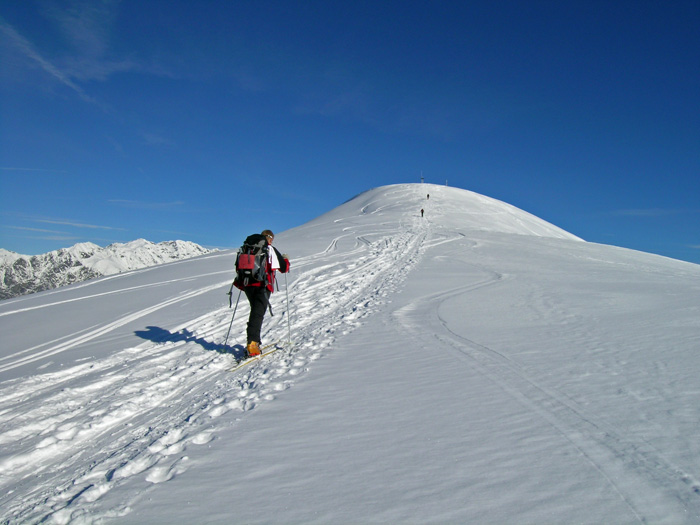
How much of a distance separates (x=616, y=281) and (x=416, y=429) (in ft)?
34.1

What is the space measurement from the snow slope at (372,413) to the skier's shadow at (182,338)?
7 centimetres

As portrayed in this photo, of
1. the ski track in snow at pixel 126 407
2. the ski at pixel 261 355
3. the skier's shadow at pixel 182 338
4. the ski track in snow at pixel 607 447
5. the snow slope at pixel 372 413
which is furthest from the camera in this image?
the skier's shadow at pixel 182 338

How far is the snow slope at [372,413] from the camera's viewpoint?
2920 mm

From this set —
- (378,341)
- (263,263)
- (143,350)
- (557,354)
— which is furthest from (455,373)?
(143,350)

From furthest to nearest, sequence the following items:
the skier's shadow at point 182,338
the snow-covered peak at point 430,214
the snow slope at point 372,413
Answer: the snow-covered peak at point 430,214, the skier's shadow at point 182,338, the snow slope at point 372,413

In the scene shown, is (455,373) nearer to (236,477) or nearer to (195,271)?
(236,477)

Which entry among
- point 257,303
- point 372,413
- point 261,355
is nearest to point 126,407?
point 261,355

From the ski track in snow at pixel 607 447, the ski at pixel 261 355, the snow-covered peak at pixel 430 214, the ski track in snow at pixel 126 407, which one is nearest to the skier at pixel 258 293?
the ski at pixel 261 355

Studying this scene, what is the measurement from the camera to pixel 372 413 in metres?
4.31

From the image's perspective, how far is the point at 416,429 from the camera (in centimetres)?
389

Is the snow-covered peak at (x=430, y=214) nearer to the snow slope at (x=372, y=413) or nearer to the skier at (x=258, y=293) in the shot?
the snow slope at (x=372, y=413)

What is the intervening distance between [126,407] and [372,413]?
120 inches

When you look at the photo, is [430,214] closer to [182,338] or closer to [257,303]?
[182,338]

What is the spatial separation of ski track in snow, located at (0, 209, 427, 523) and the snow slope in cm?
3
